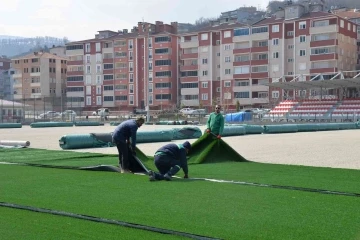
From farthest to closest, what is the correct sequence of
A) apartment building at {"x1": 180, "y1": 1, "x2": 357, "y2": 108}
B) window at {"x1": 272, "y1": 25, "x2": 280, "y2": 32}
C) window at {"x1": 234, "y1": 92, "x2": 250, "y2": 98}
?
window at {"x1": 234, "y1": 92, "x2": 250, "y2": 98} < window at {"x1": 272, "y1": 25, "x2": 280, "y2": 32} < apartment building at {"x1": 180, "y1": 1, "x2": 357, "y2": 108}

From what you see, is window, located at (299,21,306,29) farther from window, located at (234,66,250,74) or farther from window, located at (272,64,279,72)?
window, located at (234,66,250,74)

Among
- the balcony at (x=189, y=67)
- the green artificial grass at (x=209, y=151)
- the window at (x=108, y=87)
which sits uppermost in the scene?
the balcony at (x=189, y=67)

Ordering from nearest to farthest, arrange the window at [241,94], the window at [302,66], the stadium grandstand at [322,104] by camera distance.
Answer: the stadium grandstand at [322,104] < the window at [302,66] < the window at [241,94]

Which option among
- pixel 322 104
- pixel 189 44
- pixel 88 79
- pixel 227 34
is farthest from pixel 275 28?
pixel 88 79

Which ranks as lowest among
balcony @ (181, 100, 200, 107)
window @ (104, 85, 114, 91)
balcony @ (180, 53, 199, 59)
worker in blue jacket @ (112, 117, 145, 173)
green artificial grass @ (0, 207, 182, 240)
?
green artificial grass @ (0, 207, 182, 240)

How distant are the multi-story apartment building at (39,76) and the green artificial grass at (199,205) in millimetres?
102458

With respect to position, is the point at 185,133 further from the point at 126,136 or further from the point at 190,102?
the point at 190,102

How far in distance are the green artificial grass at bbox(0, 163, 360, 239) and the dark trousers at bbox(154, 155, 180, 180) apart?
289 millimetres

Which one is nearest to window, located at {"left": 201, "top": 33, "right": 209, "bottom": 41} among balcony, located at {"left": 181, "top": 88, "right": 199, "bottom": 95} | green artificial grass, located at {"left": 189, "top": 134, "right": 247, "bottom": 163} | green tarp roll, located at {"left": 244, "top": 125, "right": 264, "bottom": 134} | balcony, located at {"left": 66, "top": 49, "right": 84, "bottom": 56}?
balcony, located at {"left": 181, "top": 88, "right": 199, "bottom": 95}

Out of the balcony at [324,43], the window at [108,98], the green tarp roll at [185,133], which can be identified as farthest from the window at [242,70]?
the green tarp roll at [185,133]

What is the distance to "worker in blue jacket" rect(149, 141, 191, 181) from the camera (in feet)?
34.5

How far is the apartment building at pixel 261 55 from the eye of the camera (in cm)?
7862

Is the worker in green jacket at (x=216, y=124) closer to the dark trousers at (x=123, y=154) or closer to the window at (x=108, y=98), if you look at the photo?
the dark trousers at (x=123, y=154)

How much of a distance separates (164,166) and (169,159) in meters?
0.22
